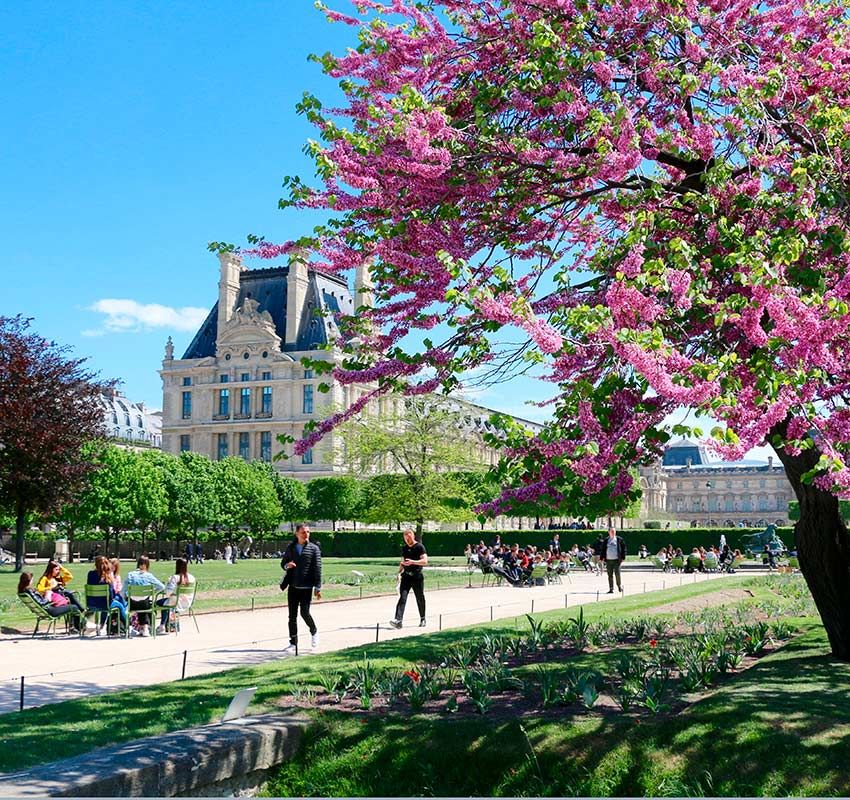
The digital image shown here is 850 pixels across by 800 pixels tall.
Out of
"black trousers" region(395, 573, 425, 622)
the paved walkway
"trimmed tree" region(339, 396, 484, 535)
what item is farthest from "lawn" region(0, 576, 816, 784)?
"trimmed tree" region(339, 396, 484, 535)

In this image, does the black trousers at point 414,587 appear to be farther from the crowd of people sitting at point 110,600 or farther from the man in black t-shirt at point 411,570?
the crowd of people sitting at point 110,600

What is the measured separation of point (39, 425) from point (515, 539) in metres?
36.6

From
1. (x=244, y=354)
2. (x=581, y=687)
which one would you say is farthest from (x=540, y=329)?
(x=244, y=354)

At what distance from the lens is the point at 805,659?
976 cm

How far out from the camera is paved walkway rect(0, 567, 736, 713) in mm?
10778

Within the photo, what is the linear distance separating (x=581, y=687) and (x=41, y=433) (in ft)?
111

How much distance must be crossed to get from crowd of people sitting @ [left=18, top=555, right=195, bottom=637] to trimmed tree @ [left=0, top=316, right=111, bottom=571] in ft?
74.4

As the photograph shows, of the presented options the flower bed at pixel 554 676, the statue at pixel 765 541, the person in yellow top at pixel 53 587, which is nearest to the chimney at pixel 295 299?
the statue at pixel 765 541

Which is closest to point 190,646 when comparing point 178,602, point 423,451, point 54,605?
point 178,602

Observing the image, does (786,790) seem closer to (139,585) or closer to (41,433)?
(139,585)

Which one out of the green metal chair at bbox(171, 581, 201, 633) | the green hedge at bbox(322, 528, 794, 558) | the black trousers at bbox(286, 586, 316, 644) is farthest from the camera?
the green hedge at bbox(322, 528, 794, 558)

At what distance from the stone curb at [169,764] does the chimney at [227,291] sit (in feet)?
352

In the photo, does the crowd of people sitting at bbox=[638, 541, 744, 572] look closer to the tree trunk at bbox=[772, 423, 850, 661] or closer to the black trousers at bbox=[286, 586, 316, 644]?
the black trousers at bbox=[286, 586, 316, 644]

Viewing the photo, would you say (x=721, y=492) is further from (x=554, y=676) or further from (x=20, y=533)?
(x=554, y=676)
